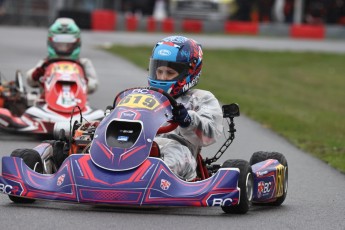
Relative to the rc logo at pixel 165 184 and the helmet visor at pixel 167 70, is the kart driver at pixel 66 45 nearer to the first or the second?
the helmet visor at pixel 167 70

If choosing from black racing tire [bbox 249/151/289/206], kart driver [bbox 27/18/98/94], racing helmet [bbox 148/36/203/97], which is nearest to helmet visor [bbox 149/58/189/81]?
racing helmet [bbox 148/36/203/97]

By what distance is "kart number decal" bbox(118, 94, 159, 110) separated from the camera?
766cm

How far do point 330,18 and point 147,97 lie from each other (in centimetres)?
3253

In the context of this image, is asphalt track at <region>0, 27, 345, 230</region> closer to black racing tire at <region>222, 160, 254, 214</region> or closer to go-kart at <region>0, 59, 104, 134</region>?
black racing tire at <region>222, 160, 254, 214</region>

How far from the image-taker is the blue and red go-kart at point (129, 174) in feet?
23.9

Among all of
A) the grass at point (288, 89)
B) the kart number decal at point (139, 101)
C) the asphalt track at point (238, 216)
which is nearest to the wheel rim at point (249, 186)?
the asphalt track at point (238, 216)

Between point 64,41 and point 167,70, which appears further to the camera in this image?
point 64,41

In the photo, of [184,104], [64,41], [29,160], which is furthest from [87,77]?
[29,160]

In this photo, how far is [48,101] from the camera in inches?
502

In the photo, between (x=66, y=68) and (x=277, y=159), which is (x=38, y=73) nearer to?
(x=66, y=68)

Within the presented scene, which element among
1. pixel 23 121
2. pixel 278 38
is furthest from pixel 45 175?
pixel 278 38

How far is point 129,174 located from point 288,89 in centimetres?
1630

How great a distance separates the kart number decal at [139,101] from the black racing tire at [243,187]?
2.20ft

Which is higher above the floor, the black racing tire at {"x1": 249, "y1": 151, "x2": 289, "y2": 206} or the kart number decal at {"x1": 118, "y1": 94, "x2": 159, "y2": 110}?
the kart number decal at {"x1": 118, "y1": 94, "x2": 159, "y2": 110}
